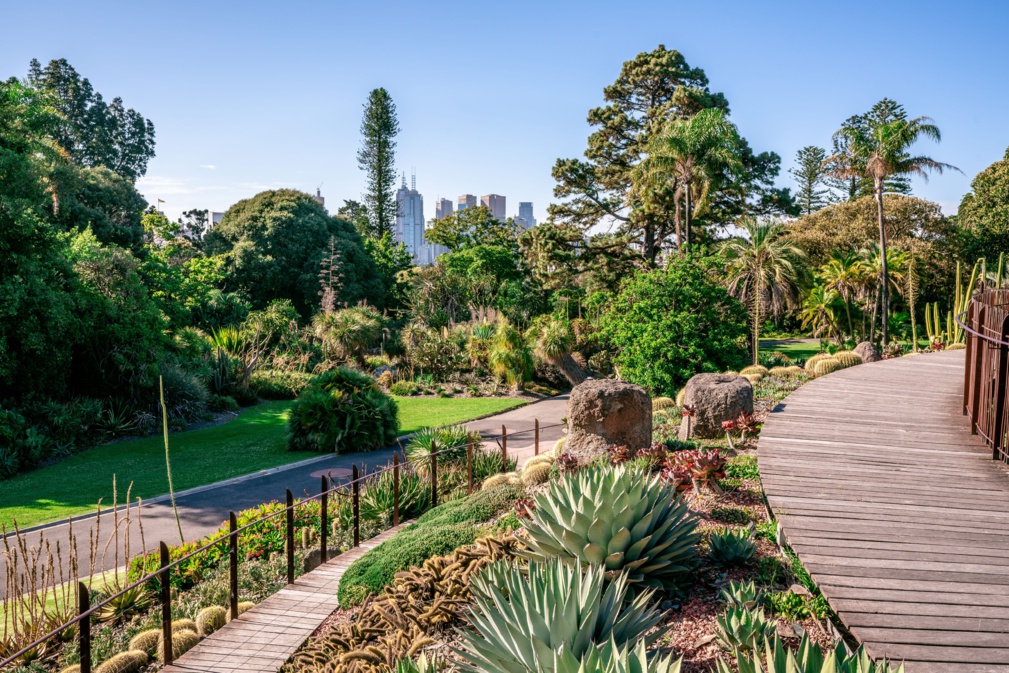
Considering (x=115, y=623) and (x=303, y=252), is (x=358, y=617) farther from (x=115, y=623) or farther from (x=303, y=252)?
(x=303, y=252)

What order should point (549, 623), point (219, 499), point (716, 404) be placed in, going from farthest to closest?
point (219, 499)
point (716, 404)
point (549, 623)

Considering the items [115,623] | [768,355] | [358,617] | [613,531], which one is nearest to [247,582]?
[115,623]

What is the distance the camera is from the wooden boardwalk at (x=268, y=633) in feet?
16.8

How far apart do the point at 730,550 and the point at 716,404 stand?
5806 mm

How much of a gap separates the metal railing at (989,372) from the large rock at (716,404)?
285 centimetres

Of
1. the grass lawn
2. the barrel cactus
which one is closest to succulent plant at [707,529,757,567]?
the grass lawn

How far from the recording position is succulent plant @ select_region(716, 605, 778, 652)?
367 cm

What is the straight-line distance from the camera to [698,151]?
24875 mm

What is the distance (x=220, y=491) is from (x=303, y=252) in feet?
84.4

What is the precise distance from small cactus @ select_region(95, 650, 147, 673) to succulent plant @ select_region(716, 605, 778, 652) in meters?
4.53

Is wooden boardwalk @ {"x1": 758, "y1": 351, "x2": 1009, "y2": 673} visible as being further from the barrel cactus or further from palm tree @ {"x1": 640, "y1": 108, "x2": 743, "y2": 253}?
palm tree @ {"x1": 640, "y1": 108, "x2": 743, "y2": 253}

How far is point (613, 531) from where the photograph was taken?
14.9ft

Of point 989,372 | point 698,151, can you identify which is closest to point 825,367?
point 989,372

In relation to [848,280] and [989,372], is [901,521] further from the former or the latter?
[848,280]
